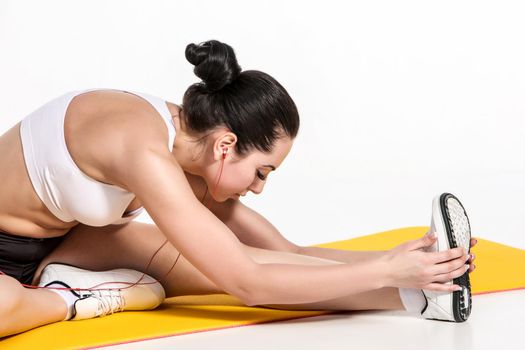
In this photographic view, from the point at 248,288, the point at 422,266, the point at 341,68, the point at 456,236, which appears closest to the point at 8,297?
the point at 248,288

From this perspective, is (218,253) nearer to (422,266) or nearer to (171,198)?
(171,198)

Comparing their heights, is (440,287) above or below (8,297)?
above

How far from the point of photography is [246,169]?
9.55ft

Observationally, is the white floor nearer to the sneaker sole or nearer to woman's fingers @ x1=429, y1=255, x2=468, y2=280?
the sneaker sole

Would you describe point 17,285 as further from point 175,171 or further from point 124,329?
point 175,171

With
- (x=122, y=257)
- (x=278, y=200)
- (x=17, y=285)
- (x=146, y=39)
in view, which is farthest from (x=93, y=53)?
(x=17, y=285)

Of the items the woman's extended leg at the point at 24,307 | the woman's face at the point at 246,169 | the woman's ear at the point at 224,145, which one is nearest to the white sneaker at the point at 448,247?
the woman's face at the point at 246,169

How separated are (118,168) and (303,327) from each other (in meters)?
0.73

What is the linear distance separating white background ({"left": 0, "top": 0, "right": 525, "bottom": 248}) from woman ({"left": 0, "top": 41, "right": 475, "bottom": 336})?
2.28m

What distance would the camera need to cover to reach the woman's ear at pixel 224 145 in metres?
2.83

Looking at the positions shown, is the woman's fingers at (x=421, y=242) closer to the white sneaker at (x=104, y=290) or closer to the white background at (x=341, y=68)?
the white sneaker at (x=104, y=290)

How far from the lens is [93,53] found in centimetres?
589

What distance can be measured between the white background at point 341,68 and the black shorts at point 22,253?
2.26 meters

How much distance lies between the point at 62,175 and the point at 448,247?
1.14 metres
